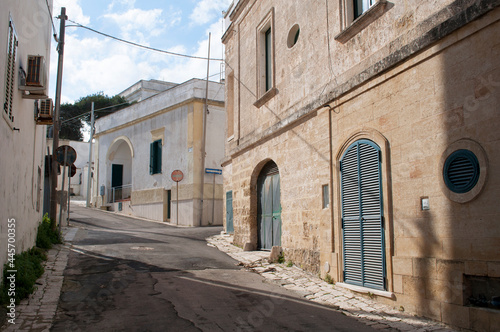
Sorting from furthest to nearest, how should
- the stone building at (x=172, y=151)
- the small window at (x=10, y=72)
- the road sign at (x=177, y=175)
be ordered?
the stone building at (x=172, y=151), the road sign at (x=177, y=175), the small window at (x=10, y=72)

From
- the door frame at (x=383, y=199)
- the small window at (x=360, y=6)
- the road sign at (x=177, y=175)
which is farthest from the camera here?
the road sign at (x=177, y=175)

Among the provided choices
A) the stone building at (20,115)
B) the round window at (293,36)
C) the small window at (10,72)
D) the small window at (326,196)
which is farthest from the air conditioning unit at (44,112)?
the small window at (326,196)

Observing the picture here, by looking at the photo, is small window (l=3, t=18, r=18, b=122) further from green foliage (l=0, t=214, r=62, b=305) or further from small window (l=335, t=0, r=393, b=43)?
small window (l=335, t=0, r=393, b=43)

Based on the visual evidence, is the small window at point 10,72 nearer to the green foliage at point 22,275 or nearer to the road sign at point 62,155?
the green foliage at point 22,275

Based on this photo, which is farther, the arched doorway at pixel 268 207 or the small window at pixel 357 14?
the arched doorway at pixel 268 207

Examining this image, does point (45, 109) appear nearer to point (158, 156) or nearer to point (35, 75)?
point (35, 75)

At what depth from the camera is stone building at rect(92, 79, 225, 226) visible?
67.3ft

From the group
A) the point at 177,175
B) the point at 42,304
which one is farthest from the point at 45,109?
the point at 177,175

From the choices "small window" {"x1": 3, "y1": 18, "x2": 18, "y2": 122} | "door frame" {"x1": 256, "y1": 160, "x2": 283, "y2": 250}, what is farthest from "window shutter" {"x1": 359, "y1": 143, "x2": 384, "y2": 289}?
"small window" {"x1": 3, "y1": 18, "x2": 18, "y2": 122}

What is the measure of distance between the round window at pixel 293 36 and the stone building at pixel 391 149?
0.08ft

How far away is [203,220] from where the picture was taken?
2011 centimetres

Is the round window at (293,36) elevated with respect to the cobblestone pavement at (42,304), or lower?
elevated

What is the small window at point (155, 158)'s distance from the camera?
2266 centimetres

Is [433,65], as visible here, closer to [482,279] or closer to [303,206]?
[482,279]
